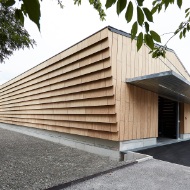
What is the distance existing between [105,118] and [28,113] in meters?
8.27

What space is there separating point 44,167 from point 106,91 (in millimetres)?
3245

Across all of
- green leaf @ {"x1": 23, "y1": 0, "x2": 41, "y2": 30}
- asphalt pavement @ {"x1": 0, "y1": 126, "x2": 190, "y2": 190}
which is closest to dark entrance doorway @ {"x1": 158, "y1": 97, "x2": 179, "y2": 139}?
asphalt pavement @ {"x1": 0, "y1": 126, "x2": 190, "y2": 190}

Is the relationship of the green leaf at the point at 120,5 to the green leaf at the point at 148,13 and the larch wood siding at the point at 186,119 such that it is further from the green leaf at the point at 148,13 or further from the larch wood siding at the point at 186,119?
the larch wood siding at the point at 186,119

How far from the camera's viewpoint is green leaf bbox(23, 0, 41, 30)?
0.76 metres

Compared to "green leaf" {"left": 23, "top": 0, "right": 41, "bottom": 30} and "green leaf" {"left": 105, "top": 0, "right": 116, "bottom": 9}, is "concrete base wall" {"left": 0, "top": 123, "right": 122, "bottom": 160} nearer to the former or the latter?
"green leaf" {"left": 105, "top": 0, "right": 116, "bottom": 9}

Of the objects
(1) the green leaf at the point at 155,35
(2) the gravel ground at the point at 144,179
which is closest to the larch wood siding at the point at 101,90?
(2) the gravel ground at the point at 144,179

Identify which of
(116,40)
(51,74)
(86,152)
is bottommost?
(86,152)

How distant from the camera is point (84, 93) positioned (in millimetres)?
8711

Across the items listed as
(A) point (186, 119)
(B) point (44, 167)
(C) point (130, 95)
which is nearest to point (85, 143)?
(C) point (130, 95)

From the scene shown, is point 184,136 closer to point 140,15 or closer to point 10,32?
point 10,32

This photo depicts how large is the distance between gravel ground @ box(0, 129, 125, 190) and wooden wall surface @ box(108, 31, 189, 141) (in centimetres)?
156

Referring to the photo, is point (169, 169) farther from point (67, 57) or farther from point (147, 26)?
point (67, 57)

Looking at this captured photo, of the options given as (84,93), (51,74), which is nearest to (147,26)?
(84,93)

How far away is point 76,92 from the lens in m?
9.18
